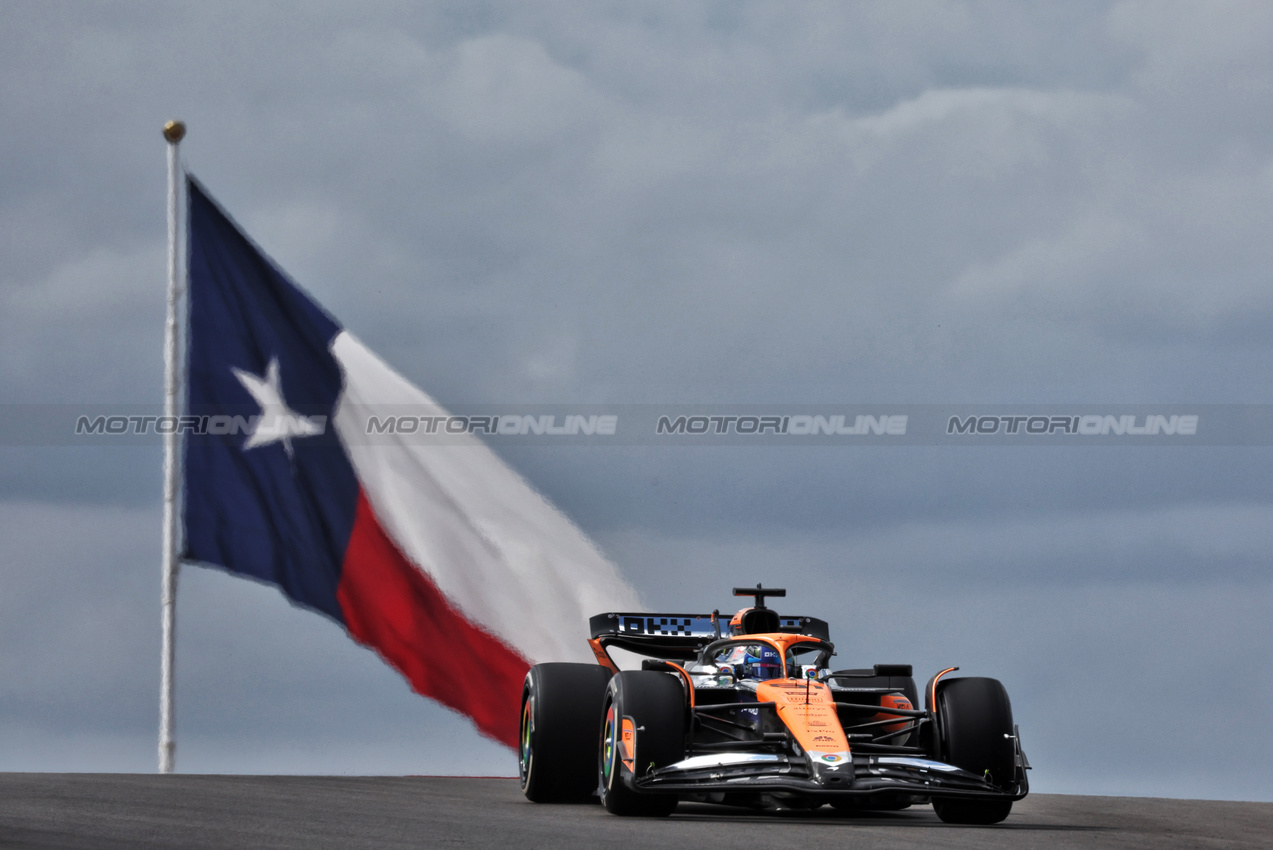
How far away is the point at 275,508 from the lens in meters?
21.4

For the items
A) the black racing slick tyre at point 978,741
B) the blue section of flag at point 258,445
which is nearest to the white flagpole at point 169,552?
the blue section of flag at point 258,445

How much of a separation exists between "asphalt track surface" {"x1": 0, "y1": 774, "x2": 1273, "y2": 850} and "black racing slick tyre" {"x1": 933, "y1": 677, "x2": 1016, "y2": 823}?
0.35 m

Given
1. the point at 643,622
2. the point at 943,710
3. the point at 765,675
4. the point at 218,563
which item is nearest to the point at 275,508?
the point at 218,563

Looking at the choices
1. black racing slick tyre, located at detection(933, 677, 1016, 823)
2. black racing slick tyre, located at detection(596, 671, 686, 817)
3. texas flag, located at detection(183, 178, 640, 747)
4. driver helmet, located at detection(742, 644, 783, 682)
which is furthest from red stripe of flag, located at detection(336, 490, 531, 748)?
black racing slick tyre, located at detection(933, 677, 1016, 823)

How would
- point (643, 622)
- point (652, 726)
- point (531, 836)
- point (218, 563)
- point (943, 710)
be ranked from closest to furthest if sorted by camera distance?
point (531, 836) → point (652, 726) → point (943, 710) → point (643, 622) → point (218, 563)

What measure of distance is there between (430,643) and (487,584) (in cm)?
117

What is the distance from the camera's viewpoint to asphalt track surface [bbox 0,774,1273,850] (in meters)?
11.1

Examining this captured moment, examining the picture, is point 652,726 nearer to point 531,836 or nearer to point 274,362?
point 531,836

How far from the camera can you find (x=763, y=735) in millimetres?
15008

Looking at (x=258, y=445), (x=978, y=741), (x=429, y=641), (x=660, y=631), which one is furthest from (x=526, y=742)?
(x=258, y=445)

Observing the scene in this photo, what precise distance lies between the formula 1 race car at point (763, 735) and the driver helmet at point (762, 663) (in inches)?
0.6

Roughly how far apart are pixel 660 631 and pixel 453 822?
6.11 metres

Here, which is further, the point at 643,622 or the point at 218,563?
the point at 218,563

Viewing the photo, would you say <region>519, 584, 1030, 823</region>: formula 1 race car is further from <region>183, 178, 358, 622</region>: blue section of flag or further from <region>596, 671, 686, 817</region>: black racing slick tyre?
<region>183, 178, 358, 622</region>: blue section of flag
